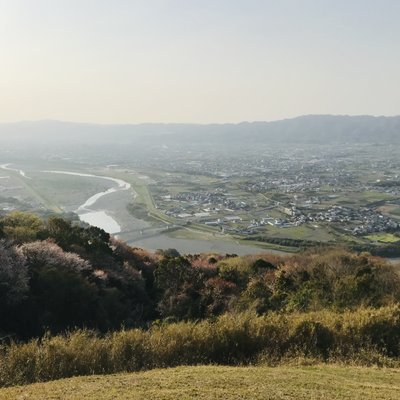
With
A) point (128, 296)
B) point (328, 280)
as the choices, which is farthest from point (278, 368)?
point (128, 296)

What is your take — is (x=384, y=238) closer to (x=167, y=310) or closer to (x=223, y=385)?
(x=167, y=310)

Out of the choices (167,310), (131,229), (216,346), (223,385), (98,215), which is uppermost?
(223,385)

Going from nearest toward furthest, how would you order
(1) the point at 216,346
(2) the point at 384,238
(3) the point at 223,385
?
1. (3) the point at 223,385
2. (1) the point at 216,346
3. (2) the point at 384,238

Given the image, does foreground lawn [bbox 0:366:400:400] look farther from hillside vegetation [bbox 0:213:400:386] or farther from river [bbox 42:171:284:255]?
river [bbox 42:171:284:255]

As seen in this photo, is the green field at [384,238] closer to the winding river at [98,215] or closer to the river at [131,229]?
the river at [131,229]

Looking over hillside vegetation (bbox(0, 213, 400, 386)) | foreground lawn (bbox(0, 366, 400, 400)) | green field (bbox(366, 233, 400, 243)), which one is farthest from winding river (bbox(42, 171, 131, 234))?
foreground lawn (bbox(0, 366, 400, 400))

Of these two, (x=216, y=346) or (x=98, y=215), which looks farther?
(x=98, y=215)

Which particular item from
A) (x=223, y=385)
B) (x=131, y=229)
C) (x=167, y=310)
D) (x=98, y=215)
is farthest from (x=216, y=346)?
(x=98, y=215)

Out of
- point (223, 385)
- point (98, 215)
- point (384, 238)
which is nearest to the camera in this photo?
point (223, 385)
